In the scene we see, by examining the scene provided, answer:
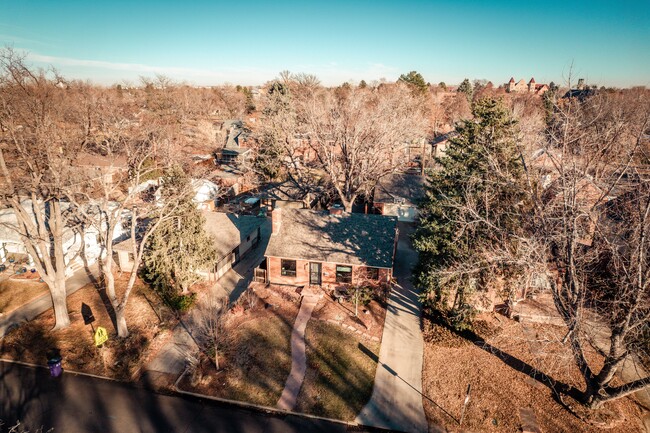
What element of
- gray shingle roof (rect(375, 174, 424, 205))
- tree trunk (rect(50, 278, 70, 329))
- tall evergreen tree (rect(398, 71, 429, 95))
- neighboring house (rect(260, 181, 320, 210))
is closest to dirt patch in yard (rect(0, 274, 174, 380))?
tree trunk (rect(50, 278, 70, 329))

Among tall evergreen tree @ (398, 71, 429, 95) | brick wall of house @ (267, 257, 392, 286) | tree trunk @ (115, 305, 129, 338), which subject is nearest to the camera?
tree trunk @ (115, 305, 129, 338)

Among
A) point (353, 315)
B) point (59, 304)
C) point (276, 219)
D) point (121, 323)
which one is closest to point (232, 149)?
point (276, 219)

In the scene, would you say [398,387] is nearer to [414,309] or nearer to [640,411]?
[414,309]

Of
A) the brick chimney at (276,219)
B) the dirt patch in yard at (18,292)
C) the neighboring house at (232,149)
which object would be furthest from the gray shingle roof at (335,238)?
the neighboring house at (232,149)

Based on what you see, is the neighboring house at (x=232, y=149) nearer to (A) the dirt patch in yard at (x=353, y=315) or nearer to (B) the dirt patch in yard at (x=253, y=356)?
(B) the dirt patch in yard at (x=253, y=356)

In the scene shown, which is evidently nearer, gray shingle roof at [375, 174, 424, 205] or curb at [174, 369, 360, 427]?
curb at [174, 369, 360, 427]

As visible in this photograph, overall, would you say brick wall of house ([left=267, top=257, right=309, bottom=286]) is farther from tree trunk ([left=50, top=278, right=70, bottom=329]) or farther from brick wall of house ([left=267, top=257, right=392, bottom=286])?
tree trunk ([left=50, top=278, right=70, bottom=329])
